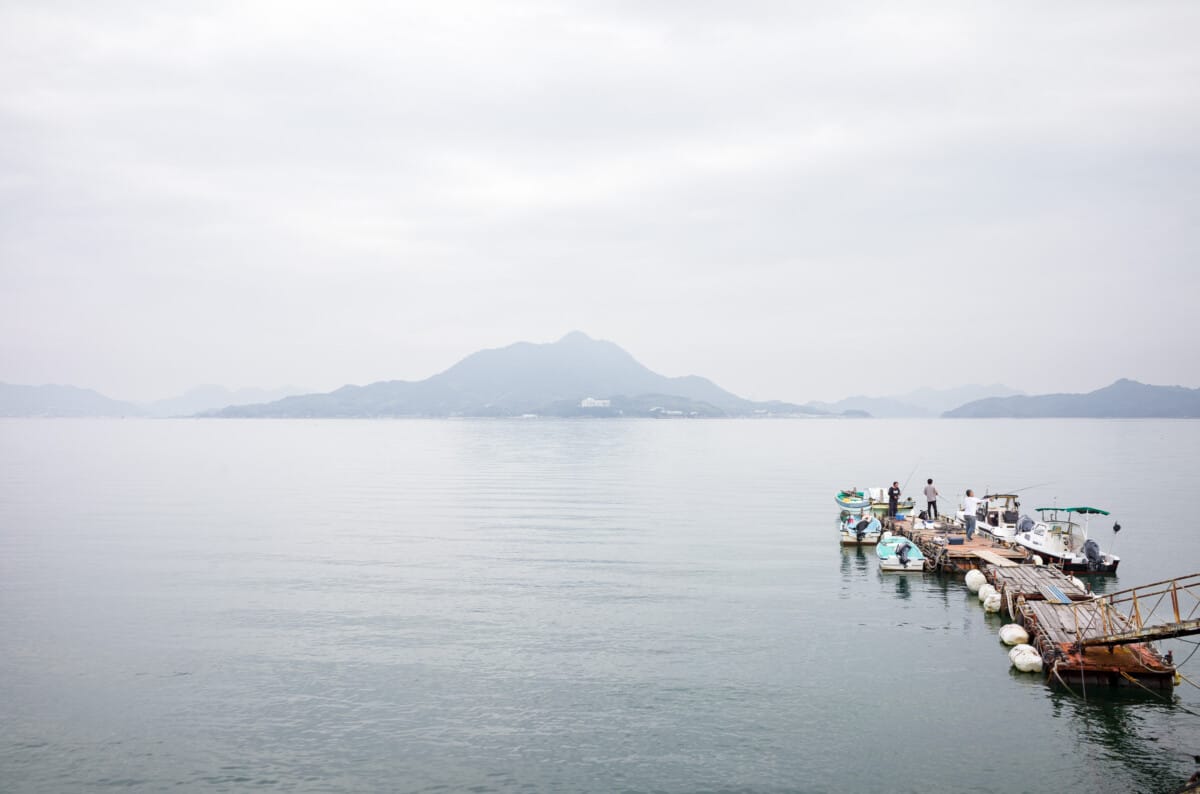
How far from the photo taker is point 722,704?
25.9 meters

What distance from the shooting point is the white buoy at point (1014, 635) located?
105 ft

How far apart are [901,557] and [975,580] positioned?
Answer: 6222 mm

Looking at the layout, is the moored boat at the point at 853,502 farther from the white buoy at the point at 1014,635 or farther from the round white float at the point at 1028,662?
the round white float at the point at 1028,662

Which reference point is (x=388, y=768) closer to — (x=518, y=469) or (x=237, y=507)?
(x=237, y=507)

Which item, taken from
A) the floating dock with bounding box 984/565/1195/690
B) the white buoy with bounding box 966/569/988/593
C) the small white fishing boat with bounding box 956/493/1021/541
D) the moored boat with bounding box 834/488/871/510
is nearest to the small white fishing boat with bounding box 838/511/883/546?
the small white fishing boat with bounding box 956/493/1021/541

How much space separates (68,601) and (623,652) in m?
27.6

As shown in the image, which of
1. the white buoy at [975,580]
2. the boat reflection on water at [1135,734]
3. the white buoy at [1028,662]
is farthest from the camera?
the white buoy at [975,580]

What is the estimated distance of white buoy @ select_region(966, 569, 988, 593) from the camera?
4253cm

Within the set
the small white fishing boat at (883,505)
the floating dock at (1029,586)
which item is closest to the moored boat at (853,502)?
the small white fishing boat at (883,505)

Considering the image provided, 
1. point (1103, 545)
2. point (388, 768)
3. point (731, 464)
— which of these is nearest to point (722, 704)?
point (388, 768)

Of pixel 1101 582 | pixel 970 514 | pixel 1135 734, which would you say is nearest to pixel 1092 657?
pixel 1135 734

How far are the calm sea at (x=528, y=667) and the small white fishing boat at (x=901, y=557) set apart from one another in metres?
1.22

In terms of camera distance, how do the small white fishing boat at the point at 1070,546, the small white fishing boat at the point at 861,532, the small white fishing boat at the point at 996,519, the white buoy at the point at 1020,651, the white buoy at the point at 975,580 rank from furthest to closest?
the small white fishing boat at the point at 861,532 < the small white fishing boat at the point at 996,519 < the small white fishing boat at the point at 1070,546 < the white buoy at the point at 975,580 < the white buoy at the point at 1020,651

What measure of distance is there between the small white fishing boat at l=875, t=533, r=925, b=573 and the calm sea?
1.22m
